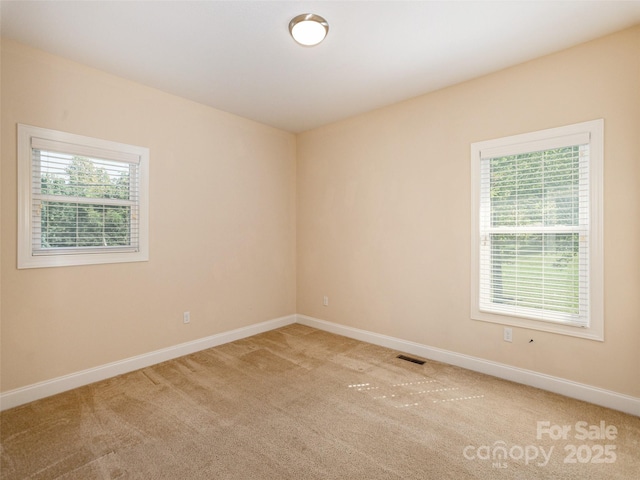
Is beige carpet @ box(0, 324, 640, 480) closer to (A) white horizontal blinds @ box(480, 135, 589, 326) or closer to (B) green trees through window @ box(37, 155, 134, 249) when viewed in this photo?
(A) white horizontal blinds @ box(480, 135, 589, 326)

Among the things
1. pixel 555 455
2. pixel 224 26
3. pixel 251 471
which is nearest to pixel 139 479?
pixel 251 471

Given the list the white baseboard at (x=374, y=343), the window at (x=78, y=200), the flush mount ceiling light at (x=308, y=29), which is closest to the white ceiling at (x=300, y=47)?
the flush mount ceiling light at (x=308, y=29)

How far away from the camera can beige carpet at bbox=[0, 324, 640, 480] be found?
5.90 feet

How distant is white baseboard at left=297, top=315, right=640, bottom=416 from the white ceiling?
2.71 meters

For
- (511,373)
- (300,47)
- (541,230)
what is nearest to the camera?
(300,47)

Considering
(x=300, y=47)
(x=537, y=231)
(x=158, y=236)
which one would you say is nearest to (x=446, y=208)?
(x=537, y=231)

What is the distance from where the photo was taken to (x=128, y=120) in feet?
9.97

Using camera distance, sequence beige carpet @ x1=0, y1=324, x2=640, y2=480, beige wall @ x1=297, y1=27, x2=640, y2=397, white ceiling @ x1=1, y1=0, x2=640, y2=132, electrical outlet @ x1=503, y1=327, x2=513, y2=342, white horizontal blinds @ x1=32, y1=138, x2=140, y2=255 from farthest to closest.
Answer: electrical outlet @ x1=503, y1=327, x2=513, y2=342 → white horizontal blinds @ x1=32, y1=138, x2=140, y2=255 → beige wall @ x1=297, y1=27, x2=640, y2=397 → white ceiling @ x1=1, y1=0, x2=640, y2=132 → beige carpet @ x1=0, y1=324, x2=640, y2=480

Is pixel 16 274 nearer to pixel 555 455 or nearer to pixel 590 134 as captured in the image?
pixel 555 455

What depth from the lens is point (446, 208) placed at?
3.23 m

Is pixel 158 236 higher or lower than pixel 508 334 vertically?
higher

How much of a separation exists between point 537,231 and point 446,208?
0.81 metres

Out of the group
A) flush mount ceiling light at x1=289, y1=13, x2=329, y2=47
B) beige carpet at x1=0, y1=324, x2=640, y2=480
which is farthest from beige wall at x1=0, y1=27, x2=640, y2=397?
flush mount ceiling light at x1=289, y1=13, x2=329, y2=47

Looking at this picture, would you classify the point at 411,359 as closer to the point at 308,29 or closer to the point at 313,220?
the point at 313,220
